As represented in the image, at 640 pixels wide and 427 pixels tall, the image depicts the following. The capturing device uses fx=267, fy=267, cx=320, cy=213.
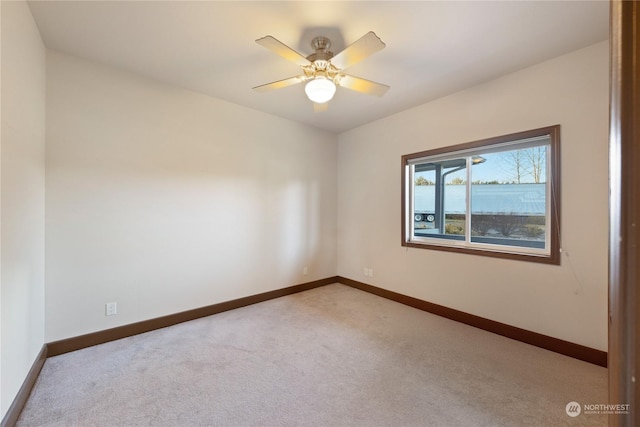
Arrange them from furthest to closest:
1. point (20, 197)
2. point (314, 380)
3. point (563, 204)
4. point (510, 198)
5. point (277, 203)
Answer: point (277, 203) < point (510, 198) < point (563, 204) < point (314, 380) < point (20, 197)

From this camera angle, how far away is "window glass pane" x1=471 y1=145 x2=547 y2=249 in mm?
2551

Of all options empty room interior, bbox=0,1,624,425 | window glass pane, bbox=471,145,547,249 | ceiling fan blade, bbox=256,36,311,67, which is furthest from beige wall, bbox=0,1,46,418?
window glass pane, bbox=471,145,547,249

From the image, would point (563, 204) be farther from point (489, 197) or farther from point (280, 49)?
point (280, 49)

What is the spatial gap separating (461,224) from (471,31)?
1.96 m

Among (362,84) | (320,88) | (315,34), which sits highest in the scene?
(315,34)

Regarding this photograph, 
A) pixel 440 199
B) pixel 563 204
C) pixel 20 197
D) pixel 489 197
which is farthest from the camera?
pixel 440 199

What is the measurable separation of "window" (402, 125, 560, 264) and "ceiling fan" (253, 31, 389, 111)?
1470 millimetres

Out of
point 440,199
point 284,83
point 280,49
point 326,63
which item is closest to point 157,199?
point 284,83

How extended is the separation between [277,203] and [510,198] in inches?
109

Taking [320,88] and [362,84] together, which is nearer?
[320,88]

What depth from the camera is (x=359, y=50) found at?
184 cm

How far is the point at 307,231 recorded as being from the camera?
13.6 feet

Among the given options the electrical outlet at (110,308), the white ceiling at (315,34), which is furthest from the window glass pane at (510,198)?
the electrical outlet at (110,308)

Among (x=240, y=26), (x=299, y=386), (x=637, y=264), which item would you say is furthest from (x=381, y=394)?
(x=240, y=26)
